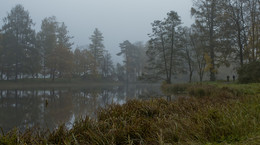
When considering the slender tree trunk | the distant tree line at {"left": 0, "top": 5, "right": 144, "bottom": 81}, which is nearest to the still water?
the slender tree trunk

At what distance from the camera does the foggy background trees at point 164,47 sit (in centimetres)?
2036

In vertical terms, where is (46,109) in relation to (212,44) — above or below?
below

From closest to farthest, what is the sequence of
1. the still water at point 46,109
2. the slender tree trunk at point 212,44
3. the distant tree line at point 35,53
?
the still water at point 46,109
the slender tree trunk at point 212,44
the distant tree line at point 35,53

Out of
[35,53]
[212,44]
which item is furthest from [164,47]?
[35,53]

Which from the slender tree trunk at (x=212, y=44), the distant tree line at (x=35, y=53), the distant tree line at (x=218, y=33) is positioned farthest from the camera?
the distant tree line at (x=35, y=53)

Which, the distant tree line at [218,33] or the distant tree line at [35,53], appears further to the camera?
the distant tree line at [35,53]

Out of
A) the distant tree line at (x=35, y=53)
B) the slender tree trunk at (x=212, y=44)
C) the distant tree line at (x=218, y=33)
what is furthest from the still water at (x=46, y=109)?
the distant tree line at (x=35, y=53)

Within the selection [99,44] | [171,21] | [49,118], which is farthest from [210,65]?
[99,44]

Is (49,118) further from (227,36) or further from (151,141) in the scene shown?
(227,36)

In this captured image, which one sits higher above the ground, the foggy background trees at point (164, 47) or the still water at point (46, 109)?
the foggy background trees at point (164, 47)

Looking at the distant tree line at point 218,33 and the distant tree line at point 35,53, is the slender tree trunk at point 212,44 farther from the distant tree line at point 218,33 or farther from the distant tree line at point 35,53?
the distant tree line at point 35,53

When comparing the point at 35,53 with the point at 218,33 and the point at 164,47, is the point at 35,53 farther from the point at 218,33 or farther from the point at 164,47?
the point at 218,33

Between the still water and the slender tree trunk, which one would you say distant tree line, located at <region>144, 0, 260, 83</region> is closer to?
the slender tree trunk

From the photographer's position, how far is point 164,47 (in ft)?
88.8
